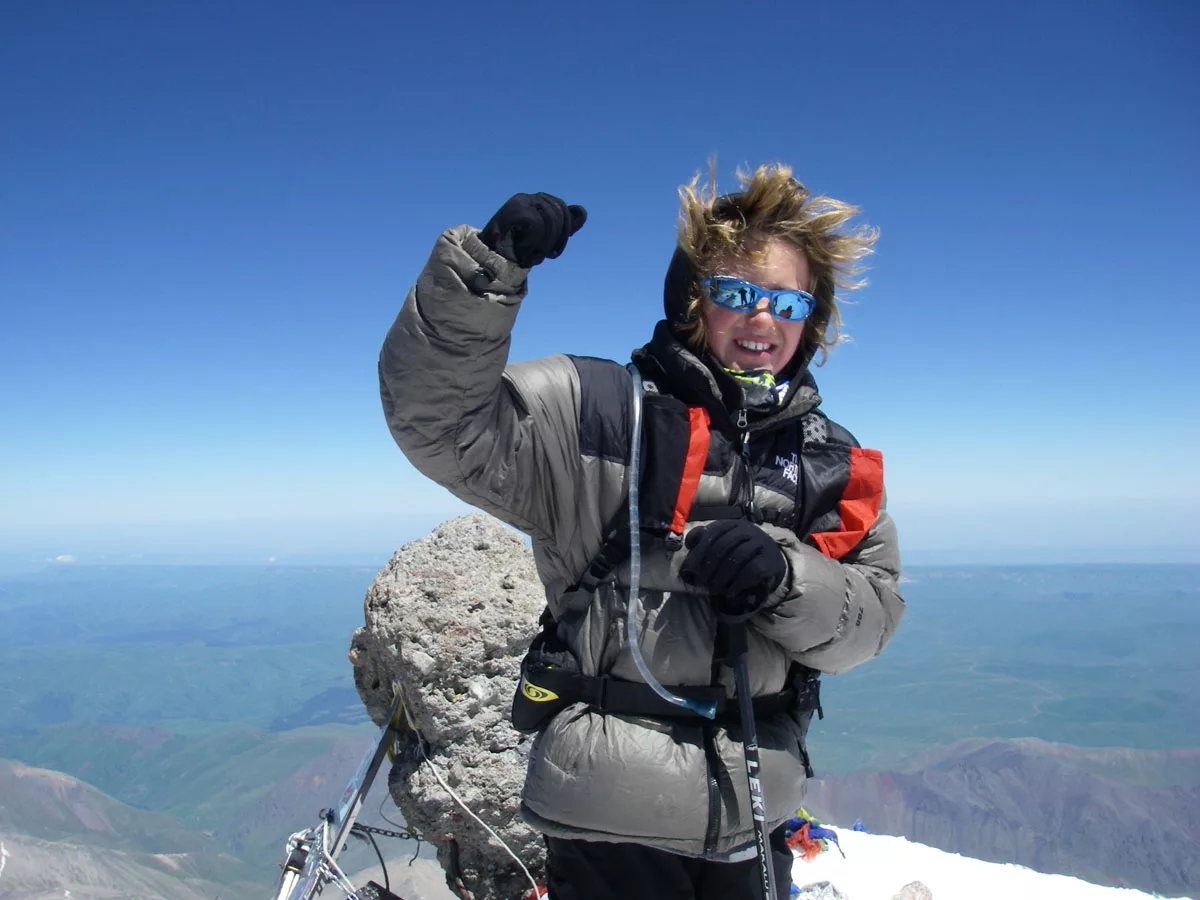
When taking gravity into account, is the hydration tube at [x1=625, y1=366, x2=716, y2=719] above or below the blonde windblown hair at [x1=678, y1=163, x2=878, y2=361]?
below

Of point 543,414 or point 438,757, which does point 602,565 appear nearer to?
point 543,414

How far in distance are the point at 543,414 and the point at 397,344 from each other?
46cm

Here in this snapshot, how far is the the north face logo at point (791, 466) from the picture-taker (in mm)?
2129

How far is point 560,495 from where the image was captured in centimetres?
190

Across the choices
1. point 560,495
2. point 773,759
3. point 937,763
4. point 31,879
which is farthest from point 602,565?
point 937,763

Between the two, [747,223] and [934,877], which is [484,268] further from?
[934,877]

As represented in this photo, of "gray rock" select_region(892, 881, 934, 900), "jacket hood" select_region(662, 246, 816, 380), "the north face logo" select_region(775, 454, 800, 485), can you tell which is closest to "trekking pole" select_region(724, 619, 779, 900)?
"the north face logo" select_region(775, 454, 800, 485)

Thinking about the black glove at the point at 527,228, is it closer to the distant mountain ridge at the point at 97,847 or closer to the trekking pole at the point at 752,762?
the trekking pole at the point at 752,762

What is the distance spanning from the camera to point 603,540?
191cm

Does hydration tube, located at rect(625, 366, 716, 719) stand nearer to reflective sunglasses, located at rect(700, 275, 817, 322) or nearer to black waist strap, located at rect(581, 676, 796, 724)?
black waist strap, located at rect(581, 676, 796, 724)

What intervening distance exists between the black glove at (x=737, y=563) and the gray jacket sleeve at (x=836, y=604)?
0.31 ft

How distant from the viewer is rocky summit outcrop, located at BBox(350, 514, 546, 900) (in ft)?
16.5

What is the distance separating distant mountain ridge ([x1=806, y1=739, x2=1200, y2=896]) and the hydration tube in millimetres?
88629

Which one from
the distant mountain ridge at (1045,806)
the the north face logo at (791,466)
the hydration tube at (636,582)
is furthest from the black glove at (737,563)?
the distant mountain ridge at (1045,806)
